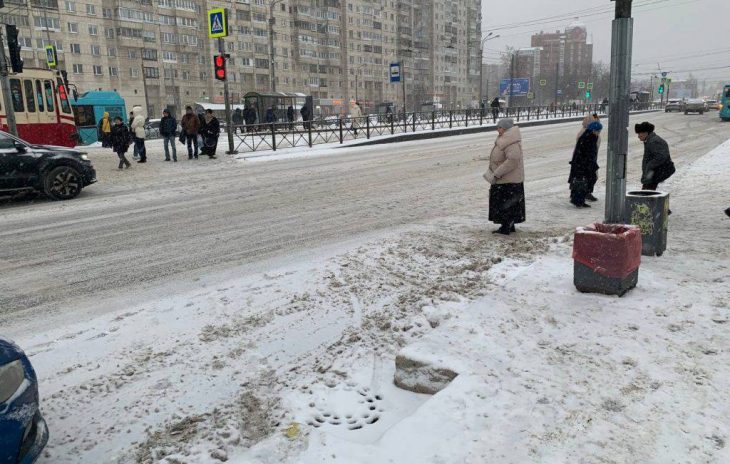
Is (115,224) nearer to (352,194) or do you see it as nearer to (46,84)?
(352,194)

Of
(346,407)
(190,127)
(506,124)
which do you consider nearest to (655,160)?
(506,124)

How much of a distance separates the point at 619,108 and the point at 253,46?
7821 cm

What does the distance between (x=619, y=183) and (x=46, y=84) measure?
1840cm

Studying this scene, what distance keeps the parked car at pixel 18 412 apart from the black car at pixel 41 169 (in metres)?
8.91

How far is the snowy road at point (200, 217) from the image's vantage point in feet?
18.1

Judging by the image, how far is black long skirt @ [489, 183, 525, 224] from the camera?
7.07 metres

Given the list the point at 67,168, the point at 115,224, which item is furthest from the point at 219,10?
the point at 115,224

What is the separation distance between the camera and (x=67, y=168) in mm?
10711

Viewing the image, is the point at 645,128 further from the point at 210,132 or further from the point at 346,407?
the point at 210,132

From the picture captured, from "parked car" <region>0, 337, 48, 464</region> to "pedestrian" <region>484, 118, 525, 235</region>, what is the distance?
5.76 m

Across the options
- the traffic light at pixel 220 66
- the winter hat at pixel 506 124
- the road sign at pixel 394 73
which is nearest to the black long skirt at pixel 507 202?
the winter hat at pixel 506 124

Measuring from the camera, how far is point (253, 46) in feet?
251

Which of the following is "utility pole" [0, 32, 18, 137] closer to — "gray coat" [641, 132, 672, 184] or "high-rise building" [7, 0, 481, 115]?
"gray coat" [641, 132, 672, 184]

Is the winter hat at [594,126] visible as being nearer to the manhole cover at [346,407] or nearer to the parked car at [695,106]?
the manhole cover at [346,407]
